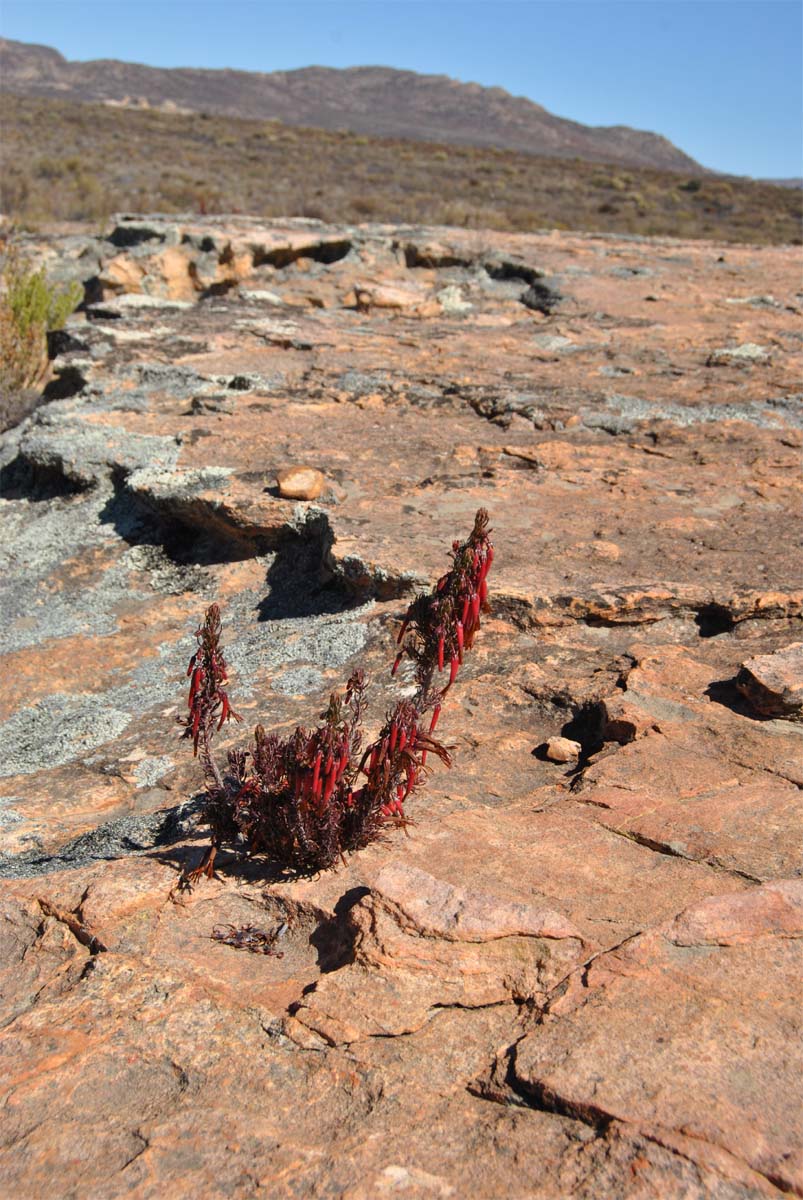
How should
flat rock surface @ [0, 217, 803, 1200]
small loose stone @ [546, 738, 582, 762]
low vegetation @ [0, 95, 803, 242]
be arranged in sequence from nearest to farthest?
flat rock surface @ [0, 217, 803, 1200] < small loose stone @ [546, 738, 582, 762] < low vegetation @ [0, 95, 803, 242]

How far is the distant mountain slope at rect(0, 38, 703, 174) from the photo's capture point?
210 ft

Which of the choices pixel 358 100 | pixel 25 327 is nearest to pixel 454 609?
pixel 25 327

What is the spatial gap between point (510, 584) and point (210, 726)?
143 centimetres

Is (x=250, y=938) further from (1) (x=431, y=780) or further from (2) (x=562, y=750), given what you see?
(2) (x=562, y=750)

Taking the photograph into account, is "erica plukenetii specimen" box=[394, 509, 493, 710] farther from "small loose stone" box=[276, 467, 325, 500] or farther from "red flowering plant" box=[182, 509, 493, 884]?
"small loose stone" box=[276, 467, 325, 500]

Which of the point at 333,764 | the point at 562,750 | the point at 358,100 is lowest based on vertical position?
the point at 562,750

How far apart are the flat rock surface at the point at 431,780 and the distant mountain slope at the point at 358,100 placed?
58047 mm

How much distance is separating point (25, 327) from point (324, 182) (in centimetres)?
1899

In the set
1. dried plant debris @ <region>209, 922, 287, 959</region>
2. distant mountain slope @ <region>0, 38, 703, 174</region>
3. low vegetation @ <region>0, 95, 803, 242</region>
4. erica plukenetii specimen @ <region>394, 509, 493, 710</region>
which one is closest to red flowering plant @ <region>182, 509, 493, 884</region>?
erica plukenetii specimen @ <region>394, 509, 493, 710</region>

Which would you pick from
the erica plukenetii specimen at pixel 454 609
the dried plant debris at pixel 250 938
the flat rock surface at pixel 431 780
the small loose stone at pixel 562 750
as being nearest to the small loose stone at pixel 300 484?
the flat rock surface at pixel 431 780

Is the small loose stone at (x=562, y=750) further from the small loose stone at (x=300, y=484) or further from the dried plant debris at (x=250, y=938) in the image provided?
the small loose stone at (x=300, y=484)

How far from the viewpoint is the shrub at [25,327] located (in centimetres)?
623

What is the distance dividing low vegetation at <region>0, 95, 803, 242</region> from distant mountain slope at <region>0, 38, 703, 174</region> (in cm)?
2890

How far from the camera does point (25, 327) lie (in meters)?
6.45
